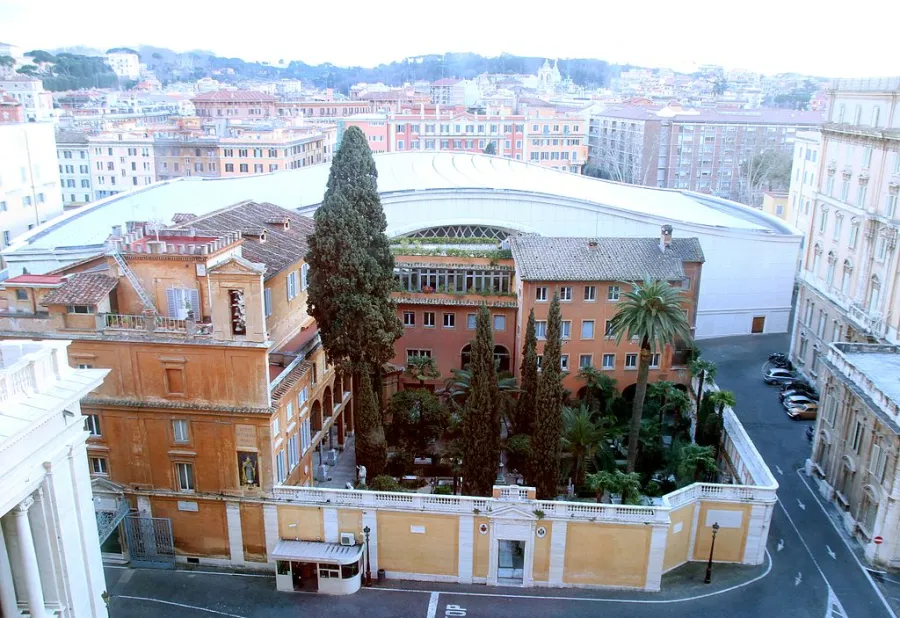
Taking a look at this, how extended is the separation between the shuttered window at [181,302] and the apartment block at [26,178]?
46470 mm

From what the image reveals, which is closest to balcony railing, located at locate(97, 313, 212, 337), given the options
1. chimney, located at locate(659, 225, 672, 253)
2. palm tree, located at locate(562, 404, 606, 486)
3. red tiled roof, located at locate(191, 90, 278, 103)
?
palm tree, located at locate(562, 404, 606, 486)

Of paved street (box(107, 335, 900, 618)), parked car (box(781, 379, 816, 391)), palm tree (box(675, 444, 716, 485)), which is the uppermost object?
palm tree (box(675, 444, 716, 485))

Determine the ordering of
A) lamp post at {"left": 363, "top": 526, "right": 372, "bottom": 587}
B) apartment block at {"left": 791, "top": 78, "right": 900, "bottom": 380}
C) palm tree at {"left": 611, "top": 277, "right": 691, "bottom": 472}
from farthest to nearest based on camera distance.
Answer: apartment block at {"left": 791, "top": 78, "right": 900, "bottom": 380}, palm tree at {"left": 611, "top": 277, "right": 691, "bottom": 472}, lamp post at {"left": 363, "top": 526, "right": 372, "bottom": 587}

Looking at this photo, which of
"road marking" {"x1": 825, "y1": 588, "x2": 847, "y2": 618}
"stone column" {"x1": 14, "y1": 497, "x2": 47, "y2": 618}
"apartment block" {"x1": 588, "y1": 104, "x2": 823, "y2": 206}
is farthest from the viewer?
"apartment block" {"x1": 588, "y1": 104, "x2": 823, "y2": 206}

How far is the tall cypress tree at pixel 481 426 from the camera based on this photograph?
32.2 m

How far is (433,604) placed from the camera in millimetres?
29969

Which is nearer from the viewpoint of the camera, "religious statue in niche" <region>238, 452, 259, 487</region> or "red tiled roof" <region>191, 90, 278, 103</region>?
"religious statue in niche" <region>238, 452, 259, 487</region>

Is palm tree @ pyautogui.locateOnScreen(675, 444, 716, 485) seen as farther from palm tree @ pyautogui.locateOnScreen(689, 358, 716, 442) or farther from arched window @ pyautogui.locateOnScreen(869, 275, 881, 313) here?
arched window @ pyautogui.locateOnScreen(869, 275, 881, 313)

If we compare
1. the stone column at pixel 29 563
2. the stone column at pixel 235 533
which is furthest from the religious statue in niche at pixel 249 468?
the stone column at pixel 29 563

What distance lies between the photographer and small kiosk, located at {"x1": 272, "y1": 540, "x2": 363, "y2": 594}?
2997 cm

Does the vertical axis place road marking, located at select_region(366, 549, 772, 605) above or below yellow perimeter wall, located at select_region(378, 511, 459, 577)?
below

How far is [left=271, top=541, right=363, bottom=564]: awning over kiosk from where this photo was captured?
29.9 metres

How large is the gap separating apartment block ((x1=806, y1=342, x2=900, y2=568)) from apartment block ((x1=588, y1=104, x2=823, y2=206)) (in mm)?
78919

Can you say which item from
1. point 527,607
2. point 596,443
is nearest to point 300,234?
point 596,443
